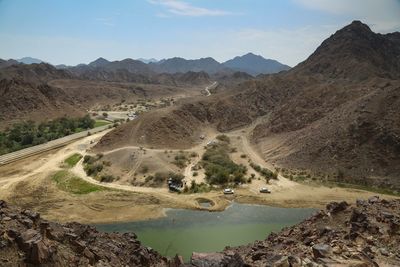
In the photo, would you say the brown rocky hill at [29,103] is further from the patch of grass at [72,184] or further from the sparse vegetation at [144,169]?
the sparse vegetation at [144,169]

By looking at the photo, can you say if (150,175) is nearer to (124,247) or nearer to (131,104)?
(124,247)

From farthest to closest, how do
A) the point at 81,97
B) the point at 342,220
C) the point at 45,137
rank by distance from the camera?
the point at 81,97 < the point at 45,137 < the point at 342,220

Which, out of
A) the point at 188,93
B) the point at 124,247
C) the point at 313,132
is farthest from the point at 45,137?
the point at 188,93

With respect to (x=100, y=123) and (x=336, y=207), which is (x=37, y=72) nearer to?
(x=100, y=123)

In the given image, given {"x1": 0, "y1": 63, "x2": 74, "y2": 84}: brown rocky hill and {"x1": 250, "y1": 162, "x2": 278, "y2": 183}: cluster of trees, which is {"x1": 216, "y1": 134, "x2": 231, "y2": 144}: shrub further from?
{"x1": 0, "y1": 63, "x2": 74, "y2": 84}: brown rocky hill

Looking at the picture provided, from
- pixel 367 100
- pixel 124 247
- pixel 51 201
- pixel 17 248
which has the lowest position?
pixel 51 201

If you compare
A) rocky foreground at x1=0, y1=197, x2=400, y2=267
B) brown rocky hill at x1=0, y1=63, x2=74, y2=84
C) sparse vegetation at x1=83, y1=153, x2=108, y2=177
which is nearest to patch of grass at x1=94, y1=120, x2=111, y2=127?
sparse vegetation at x1=83, y1=153, x2=108, y2=177

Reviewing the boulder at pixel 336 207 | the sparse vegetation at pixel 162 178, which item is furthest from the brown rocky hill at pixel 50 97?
the boulder at pixel 336 207
